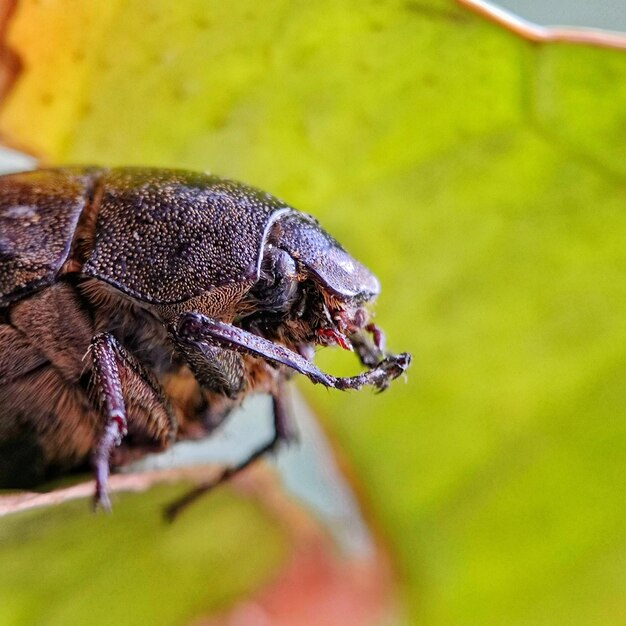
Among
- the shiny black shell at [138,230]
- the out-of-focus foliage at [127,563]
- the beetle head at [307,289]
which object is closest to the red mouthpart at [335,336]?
the beetle head at [307,289]

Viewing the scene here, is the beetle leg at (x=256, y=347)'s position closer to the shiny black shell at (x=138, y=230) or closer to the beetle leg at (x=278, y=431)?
the shiny black shell at (x=138, y=230)

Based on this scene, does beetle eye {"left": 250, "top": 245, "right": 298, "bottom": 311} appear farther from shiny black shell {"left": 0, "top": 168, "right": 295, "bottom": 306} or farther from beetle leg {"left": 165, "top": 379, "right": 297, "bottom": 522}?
beetle leg {"left": 165, "top": 379, "right": 297, "bottom": 522}

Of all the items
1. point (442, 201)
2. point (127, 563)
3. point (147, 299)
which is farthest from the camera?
point (442, 201)

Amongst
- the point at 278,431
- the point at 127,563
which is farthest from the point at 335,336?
the point at 127,563

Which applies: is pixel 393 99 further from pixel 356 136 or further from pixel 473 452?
pixel 473 452

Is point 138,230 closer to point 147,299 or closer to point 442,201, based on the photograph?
point 147,299
